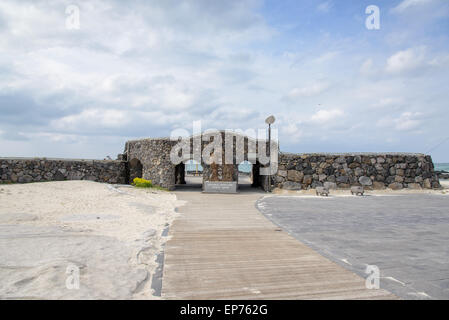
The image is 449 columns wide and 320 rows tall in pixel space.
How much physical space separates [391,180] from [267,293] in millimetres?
19248

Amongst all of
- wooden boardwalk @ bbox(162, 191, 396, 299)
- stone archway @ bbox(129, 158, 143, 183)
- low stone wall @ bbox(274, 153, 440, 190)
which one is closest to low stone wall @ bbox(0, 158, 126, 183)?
stone archway @ bbox(129, 158, 143, 183)

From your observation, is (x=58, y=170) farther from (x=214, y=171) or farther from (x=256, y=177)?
(x=256, y=177)

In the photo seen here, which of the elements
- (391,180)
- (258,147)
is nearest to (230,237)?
(258,147)

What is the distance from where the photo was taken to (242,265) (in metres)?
4.80

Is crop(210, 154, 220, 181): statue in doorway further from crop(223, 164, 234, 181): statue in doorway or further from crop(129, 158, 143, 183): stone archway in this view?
crop(129, 158, 143, 183): stone archway

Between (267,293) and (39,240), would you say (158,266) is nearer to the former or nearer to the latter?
(267,293)

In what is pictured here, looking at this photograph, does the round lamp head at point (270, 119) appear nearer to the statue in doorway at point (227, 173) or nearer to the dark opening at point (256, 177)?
the statue in doorway at point (227, 173)

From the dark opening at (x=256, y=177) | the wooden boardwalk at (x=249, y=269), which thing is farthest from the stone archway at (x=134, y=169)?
the wooden boardwalk at (x=249, y=269)

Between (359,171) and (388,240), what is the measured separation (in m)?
14.6

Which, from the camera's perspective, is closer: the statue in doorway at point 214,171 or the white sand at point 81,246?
the white sand at point 81,246

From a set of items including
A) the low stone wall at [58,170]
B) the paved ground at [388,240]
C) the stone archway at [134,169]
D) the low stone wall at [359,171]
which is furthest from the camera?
the stone archway at [134,169]

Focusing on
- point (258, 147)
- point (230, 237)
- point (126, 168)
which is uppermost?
point (258, 147)

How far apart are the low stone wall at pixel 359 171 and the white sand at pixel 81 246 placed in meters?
11.2

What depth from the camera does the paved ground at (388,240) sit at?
409cm
